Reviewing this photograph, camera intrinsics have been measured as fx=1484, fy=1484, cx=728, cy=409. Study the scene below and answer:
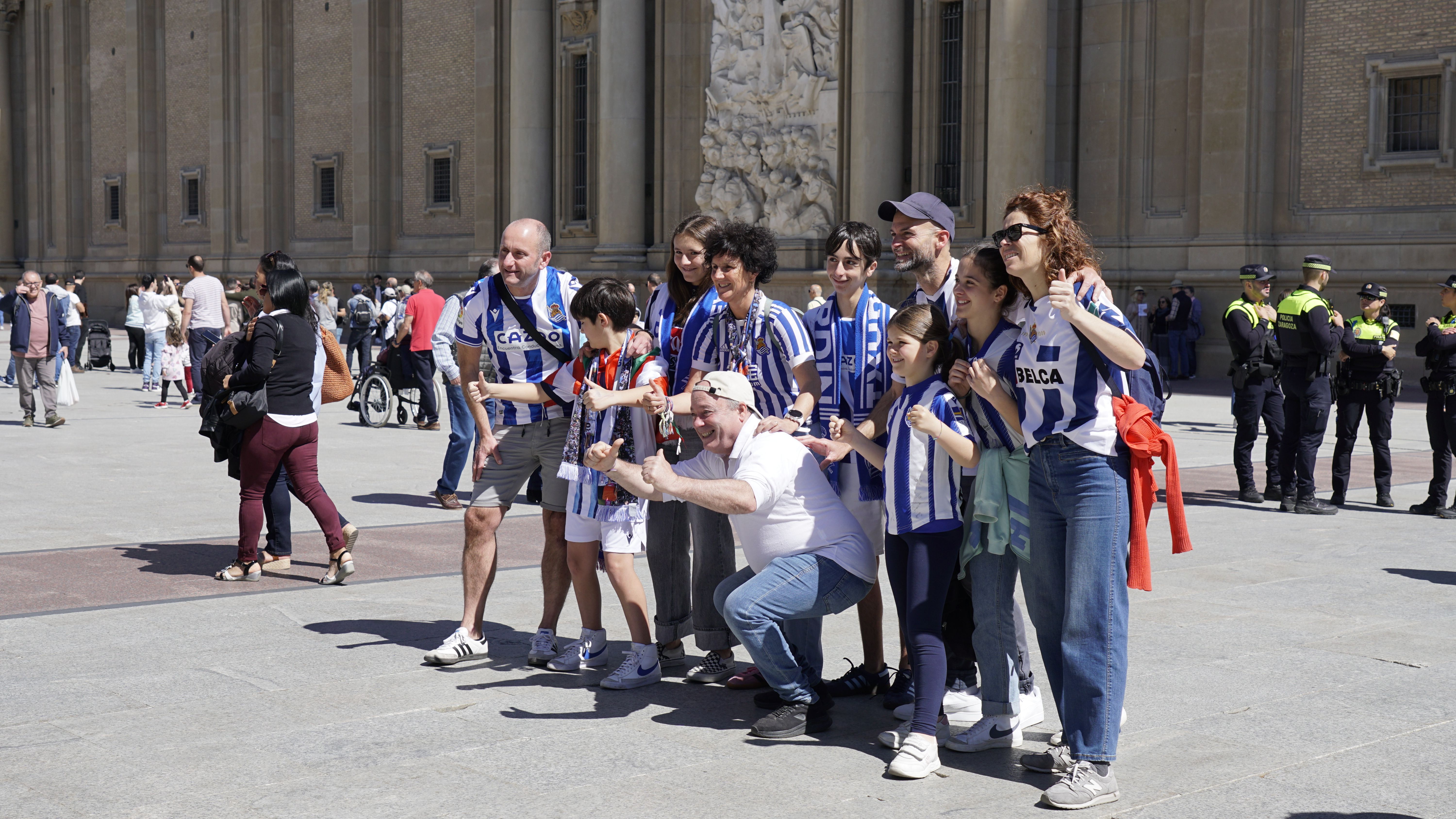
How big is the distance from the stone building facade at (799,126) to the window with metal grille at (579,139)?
2.0 inches

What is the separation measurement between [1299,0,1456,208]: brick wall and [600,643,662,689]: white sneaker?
1896cm

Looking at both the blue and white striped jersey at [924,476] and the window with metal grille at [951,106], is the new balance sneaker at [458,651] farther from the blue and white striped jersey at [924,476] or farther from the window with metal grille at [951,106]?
the window with metal grille at [951,106]

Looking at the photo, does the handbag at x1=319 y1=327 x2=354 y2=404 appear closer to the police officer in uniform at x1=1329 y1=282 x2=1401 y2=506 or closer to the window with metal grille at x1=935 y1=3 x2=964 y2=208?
the police officer in uniform at x1=1329 y1=282 x2=1401 y2=506

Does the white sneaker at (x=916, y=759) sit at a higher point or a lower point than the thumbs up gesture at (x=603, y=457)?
lower

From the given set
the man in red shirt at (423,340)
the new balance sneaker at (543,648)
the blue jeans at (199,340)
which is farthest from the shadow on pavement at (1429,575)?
the blue jeans at (199,340)

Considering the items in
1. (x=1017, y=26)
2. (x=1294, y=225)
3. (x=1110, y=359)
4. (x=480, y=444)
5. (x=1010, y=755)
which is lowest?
(x=1010, y=755)

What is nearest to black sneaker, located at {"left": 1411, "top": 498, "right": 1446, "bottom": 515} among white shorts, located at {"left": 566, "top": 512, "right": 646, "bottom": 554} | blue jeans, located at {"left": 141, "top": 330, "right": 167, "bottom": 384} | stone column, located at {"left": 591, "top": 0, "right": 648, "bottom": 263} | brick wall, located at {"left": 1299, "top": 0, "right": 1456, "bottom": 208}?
white shorts, located at {"left": 566, "top": 512, "right": 646, "bottom": 554}

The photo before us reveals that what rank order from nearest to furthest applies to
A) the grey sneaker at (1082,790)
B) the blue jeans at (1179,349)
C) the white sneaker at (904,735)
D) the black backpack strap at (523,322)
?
the grey sneaker at (1082,790)
the white sneaker at (904,735)
the black backpack strap at (523,322)
the blue jeans at (1179,349)

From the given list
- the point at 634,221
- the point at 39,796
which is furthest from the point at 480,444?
the point at 634,221

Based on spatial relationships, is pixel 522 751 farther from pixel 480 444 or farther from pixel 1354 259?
pixel 1354 259

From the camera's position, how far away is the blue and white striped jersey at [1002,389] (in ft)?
16.4

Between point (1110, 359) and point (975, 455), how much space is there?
69 cm

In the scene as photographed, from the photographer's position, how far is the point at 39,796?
15.6 feet

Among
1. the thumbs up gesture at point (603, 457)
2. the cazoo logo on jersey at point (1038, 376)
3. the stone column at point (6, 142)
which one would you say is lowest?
the thumbs up gesture at point (603, 457)
